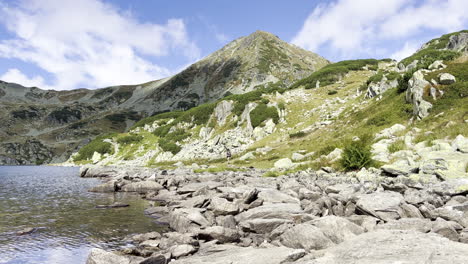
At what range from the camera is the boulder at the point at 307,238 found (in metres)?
7.71

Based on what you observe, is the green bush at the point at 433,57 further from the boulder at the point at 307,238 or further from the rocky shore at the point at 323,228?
A: the boulder at the point at 307,238

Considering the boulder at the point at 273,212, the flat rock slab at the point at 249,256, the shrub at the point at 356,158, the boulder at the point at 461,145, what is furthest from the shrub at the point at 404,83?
the flat rock slab at the point at 249,256

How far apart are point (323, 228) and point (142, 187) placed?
24642 mm

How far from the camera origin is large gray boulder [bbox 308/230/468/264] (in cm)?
474

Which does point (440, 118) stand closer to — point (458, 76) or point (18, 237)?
point (458, 76)

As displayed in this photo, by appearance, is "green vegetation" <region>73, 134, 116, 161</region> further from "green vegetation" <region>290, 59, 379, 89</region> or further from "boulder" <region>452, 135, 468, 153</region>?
"boulder" <region>452, 135, 468, 153</region>

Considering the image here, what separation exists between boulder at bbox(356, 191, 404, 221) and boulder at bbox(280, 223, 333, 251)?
316 centimetres

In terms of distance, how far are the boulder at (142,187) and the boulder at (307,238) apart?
2273 cm

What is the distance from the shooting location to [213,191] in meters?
19.5

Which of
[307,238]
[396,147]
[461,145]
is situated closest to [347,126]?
[396,147]

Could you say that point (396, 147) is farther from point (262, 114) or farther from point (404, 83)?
point (262, 114)

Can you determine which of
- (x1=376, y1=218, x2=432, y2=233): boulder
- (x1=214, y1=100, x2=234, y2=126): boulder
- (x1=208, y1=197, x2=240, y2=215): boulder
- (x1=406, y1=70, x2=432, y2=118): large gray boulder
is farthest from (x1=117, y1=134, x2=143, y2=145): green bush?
(x1=376, y1=218, x2=432, y2=233): boulder

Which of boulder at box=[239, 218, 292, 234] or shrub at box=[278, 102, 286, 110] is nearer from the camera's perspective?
boulder at box=[239, 218, 292, 234]

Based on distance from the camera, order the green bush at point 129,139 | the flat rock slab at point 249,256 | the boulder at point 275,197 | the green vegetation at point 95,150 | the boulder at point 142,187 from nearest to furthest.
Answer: the flat rock slab at point 249,256
the boulder at point 275,197
the boulder at point 142,187
the green bush at point 129,139
the green vegetation at point 95,150
